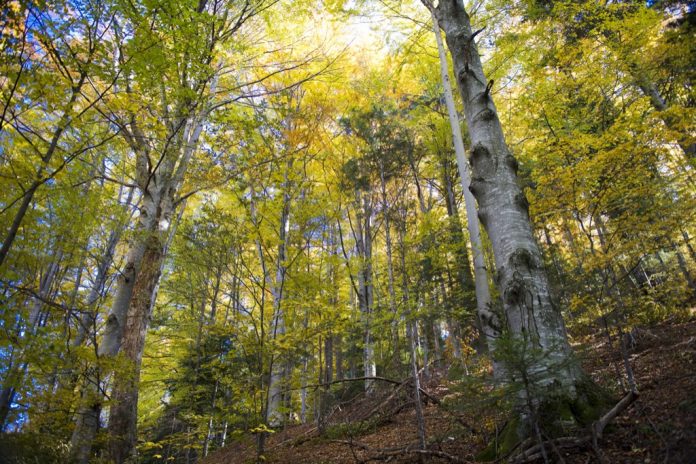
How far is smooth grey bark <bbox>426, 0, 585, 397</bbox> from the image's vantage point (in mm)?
2098

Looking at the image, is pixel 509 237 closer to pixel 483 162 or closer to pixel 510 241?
pixel 510 241

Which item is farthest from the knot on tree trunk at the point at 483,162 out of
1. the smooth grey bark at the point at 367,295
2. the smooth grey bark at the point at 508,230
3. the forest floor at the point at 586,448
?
the smooth grey bark at the point at 367,295

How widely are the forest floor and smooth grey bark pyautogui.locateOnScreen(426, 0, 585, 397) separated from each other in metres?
0.21

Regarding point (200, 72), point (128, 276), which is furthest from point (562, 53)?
point (128, 276)

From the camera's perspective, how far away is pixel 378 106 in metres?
8.24

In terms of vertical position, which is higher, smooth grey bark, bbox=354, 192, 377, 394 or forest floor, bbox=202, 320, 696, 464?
smooth grey bark, bbox=354, 192, 377, 394

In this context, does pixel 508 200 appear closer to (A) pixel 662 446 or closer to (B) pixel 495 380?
(B) pixel 495 380

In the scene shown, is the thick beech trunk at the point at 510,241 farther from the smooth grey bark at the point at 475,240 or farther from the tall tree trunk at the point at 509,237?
the smooth grey bark at the point at 475,240

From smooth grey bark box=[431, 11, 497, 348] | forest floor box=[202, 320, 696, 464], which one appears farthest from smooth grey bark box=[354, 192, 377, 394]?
smooth grey bark box=[431, 11, 497, 348]

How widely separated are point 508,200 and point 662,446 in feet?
5.38

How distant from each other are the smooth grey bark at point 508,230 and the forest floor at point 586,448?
21cm

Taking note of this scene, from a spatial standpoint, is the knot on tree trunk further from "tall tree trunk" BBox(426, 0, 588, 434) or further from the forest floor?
the forest floor

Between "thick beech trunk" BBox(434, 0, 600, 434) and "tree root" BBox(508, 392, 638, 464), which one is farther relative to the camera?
"thick beech trunk" BBox(434, 0, 600, 434)

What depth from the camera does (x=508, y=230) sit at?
2.50m
